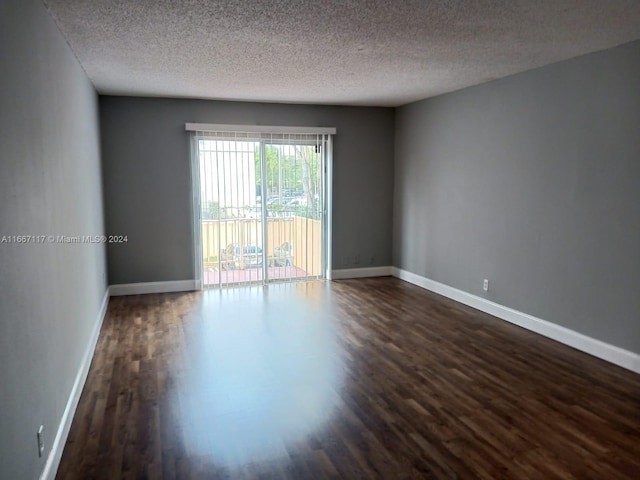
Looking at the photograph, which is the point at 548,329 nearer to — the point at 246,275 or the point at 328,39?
the point at 328,39

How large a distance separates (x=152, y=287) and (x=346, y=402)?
12.2ft

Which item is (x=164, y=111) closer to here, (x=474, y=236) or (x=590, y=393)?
(x=474, y=236)

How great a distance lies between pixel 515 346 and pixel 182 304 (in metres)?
3.58

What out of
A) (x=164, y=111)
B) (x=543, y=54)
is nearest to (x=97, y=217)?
(x=164, y=111)

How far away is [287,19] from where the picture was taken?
9.42ft

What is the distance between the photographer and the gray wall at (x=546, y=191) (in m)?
3.55

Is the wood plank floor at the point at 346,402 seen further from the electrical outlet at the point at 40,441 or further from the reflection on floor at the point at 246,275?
the reflection on floor at the point at 246,275

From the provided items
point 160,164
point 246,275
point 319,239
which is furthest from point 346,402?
point 160,164

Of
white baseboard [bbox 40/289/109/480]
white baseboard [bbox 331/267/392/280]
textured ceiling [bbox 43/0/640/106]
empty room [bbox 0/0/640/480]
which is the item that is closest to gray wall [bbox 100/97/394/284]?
empty room [bbox 0/0/640/480]

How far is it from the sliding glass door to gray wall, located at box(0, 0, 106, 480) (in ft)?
8.01

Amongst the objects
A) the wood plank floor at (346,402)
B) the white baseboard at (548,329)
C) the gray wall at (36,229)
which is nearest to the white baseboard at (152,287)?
the wood plank floor at (346,402)

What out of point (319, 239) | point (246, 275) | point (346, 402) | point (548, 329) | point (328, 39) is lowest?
point (346, 402)

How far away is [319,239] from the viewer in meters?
6.73

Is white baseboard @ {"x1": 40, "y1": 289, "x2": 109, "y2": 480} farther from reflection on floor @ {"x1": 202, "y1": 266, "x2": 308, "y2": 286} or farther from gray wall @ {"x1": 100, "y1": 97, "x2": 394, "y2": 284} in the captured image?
reflection on floor @ {"x1": 202, "y1": 266, "x2": 308, "y2": 286}
